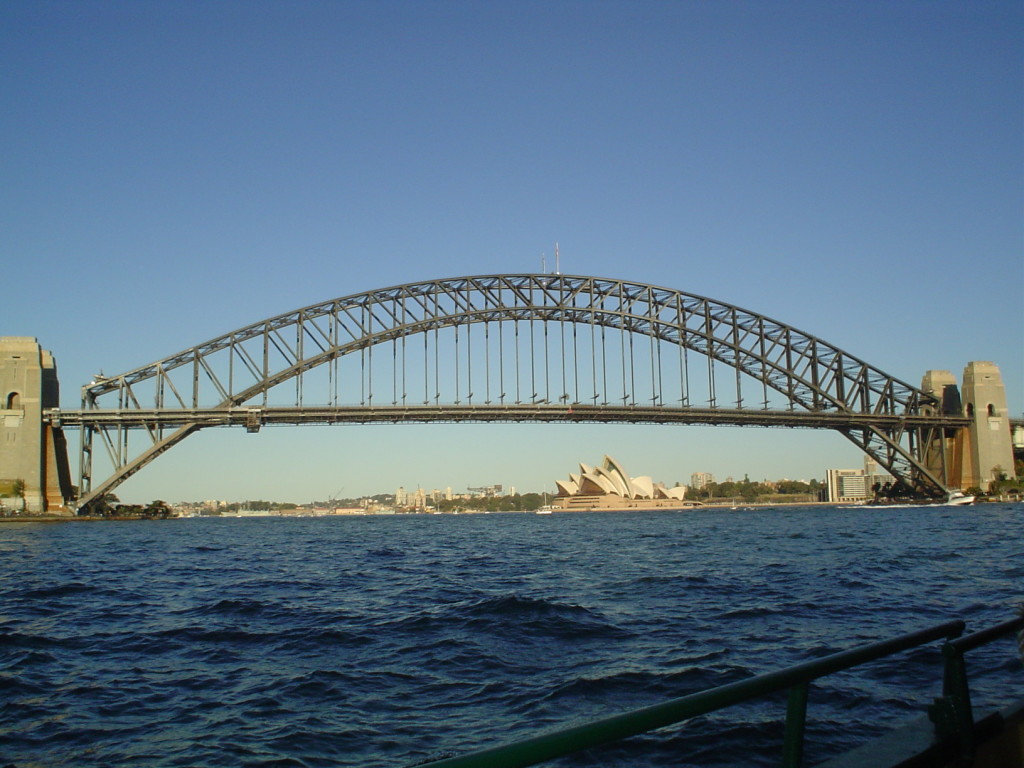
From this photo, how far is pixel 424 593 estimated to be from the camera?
1700cm

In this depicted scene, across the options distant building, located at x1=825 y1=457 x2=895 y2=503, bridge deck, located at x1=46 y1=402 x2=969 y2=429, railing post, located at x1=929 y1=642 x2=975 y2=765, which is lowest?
distant building, located at x1=825 y1=457 x2=895 y2=503

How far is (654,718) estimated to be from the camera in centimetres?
254

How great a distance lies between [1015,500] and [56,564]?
74.7 m

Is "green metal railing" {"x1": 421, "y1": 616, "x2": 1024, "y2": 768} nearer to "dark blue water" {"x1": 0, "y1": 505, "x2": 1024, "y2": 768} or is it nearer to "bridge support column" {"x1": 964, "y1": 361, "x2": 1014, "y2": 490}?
"dark blue water" {"x1": 0, "y1": 505, "x2": 1024, "y2": 768}

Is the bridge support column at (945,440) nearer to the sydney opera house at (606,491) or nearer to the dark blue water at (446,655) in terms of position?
the sydney opera house at (606,491)

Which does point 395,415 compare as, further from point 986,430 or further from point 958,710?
point 958,710

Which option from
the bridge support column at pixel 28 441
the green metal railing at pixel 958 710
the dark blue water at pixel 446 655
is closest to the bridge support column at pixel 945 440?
the dark blue water at pixel 446 655

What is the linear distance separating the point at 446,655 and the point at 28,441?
5718 cm

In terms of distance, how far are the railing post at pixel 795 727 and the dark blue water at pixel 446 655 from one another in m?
3.61

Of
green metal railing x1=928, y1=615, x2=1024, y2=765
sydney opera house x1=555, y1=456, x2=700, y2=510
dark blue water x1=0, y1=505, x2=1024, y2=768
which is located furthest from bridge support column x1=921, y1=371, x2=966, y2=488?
green metal railing x1=928, y1=615, x2=1024, y2=765

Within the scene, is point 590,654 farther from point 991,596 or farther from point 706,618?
point 991,596

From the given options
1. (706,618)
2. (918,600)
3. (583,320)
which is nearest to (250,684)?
(706,618)

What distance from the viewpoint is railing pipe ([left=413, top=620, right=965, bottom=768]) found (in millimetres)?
2314

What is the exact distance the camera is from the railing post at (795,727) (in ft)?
10.1
